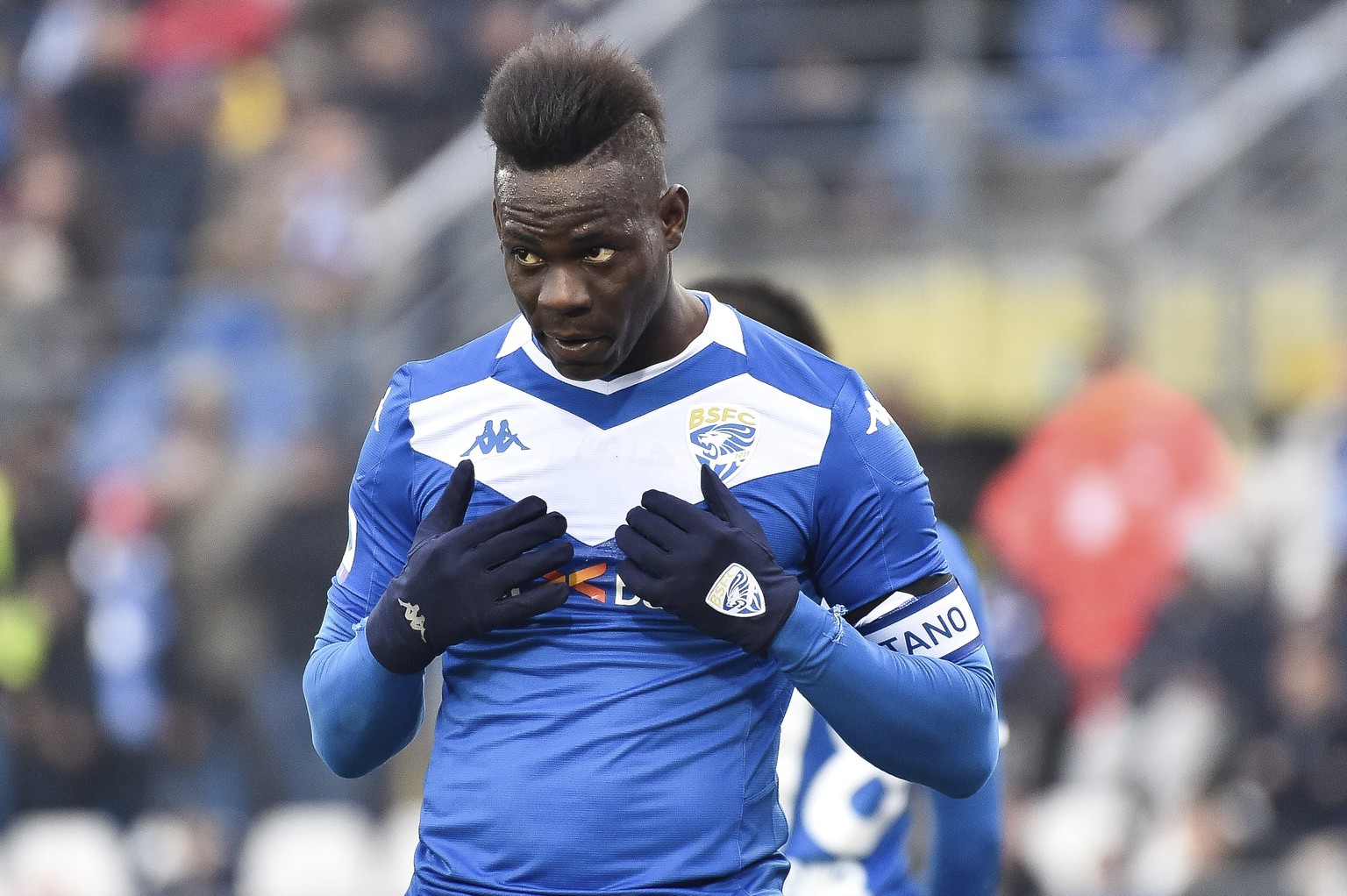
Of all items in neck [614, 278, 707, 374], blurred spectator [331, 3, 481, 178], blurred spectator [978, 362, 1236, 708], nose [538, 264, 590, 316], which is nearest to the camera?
nose [538, 264, 590, 316]

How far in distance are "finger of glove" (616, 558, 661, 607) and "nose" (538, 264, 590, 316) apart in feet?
1.20

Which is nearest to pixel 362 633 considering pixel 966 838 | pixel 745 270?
pixel 966 838

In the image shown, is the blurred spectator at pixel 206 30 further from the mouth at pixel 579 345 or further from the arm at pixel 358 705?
the mouth at pixel 579 345

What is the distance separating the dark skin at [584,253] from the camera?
2.66 m

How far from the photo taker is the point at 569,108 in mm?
2689

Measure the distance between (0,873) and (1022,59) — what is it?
263 inches

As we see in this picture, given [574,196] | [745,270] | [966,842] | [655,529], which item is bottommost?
[966,842]

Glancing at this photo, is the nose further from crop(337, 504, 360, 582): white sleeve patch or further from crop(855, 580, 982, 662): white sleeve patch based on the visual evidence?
crop(855, 580, 982, 662): white sleeve patch

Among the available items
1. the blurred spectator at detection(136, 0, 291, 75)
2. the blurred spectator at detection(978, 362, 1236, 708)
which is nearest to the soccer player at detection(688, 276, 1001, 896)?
the blurred spectator at detection(978, 362, 1236, 708)

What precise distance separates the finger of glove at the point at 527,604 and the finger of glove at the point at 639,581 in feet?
0.30

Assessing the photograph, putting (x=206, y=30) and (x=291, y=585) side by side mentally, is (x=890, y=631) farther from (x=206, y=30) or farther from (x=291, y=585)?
(x=206, y=30)

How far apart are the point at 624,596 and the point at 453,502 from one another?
11.1 inches

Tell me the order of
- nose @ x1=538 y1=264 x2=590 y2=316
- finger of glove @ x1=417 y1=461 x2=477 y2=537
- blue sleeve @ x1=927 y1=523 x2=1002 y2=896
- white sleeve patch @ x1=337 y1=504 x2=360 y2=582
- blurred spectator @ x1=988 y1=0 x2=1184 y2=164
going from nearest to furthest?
nose @ x1=538 y1=264 x2=590 y2=316 < finger of glove @ x1=417 y1=461 x2=477 y2=537 < white sleeve patch @ x1=337 y1=504 x2=360 y2=582 < blue sleeve @ x1=927 y1=523 x2=1002 y2=896 < blurred spectator @ x1=988 y1=0 x2=1184 y2=164

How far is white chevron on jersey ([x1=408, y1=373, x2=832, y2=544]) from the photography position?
2.83 meters
